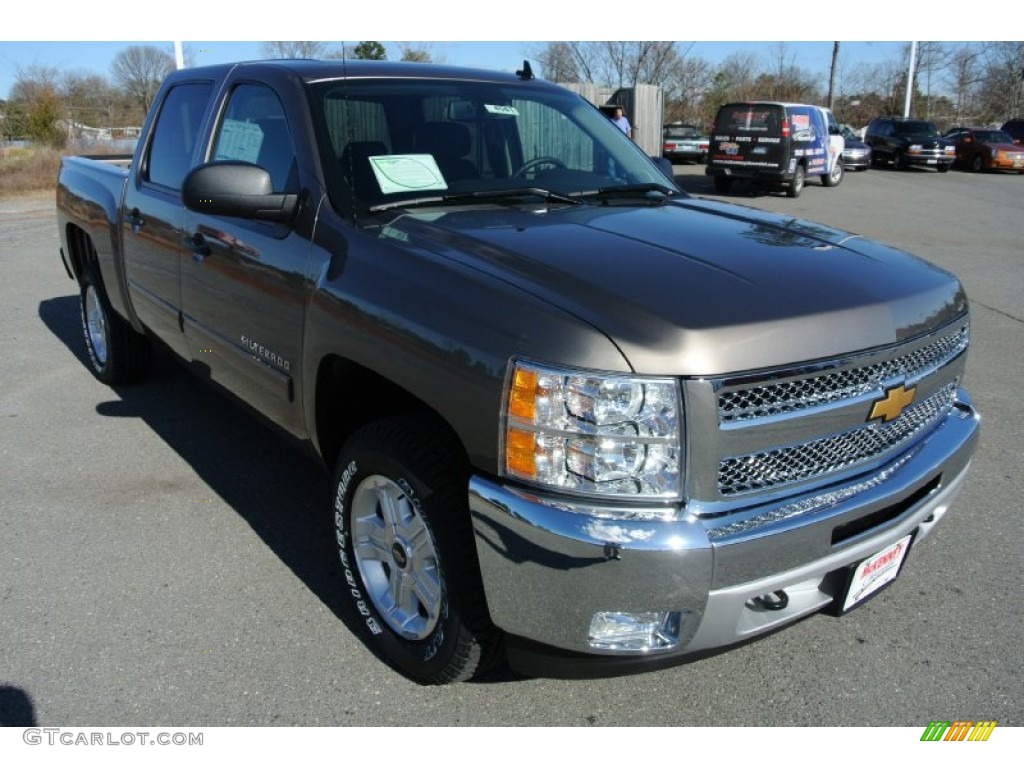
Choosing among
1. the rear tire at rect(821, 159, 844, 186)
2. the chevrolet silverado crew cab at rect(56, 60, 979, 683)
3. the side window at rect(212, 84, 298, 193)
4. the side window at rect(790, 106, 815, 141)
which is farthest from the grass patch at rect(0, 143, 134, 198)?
the chevrolet silverado crew cab at rect(56, 60, 979, 683)

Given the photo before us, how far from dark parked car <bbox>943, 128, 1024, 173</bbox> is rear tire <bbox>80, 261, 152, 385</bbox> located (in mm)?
28260

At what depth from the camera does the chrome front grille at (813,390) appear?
2078mm

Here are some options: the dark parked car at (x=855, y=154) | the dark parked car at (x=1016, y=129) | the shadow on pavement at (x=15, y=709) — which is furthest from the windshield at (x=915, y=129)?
the shadow on pavement at (x=15, y=709)

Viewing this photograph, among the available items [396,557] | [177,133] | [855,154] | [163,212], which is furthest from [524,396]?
[855,154]

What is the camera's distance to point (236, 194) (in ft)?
9.48

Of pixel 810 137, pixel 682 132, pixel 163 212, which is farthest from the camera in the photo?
pixel 682 132

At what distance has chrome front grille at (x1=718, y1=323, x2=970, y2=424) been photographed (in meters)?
2.08

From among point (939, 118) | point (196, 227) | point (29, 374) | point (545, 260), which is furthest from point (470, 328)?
point (939, 118)

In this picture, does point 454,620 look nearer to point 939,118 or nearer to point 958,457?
point 958,457

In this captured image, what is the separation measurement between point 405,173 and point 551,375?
140cm

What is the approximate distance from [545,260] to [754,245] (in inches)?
29.3

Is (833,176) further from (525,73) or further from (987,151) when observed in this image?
(525,73)

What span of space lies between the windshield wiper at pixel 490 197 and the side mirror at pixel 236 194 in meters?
0.34

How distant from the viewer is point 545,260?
7.89ft
